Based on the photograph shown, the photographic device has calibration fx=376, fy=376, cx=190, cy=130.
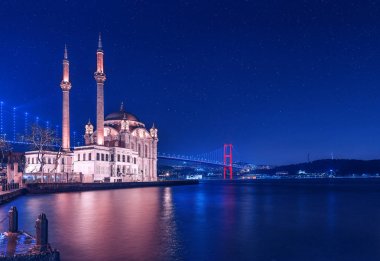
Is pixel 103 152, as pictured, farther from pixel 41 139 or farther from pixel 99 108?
pixel 41 139

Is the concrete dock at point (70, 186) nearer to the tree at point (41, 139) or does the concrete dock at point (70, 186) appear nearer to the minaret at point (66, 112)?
the tree at point (41, 139)

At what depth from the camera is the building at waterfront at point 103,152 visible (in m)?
70.7

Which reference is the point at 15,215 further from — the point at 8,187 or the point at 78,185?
the point at 78,185

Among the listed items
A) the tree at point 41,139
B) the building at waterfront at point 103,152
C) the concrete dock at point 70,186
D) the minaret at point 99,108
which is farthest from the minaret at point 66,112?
the concrete dock at point 70,186

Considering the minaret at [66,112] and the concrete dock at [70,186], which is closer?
the concrete dock at [70,186]

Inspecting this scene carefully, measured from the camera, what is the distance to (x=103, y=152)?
72.8 meters

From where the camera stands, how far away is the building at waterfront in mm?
70688

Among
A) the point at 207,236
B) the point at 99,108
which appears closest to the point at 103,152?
the point at 99,108

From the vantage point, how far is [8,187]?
39.5m

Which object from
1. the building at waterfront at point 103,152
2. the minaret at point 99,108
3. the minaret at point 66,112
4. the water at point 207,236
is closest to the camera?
the water at point 207,236

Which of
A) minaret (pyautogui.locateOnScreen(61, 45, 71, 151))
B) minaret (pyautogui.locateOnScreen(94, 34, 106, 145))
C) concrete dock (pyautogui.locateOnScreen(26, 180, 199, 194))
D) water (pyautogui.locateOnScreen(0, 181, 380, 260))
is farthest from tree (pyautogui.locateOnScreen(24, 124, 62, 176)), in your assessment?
water (pyautogui.locateOnScreen(0, 181, 380, 260))

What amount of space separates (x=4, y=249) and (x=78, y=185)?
1912 inches

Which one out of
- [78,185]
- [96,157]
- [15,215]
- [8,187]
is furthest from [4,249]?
[96,157]

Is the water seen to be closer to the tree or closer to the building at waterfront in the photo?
the tree
